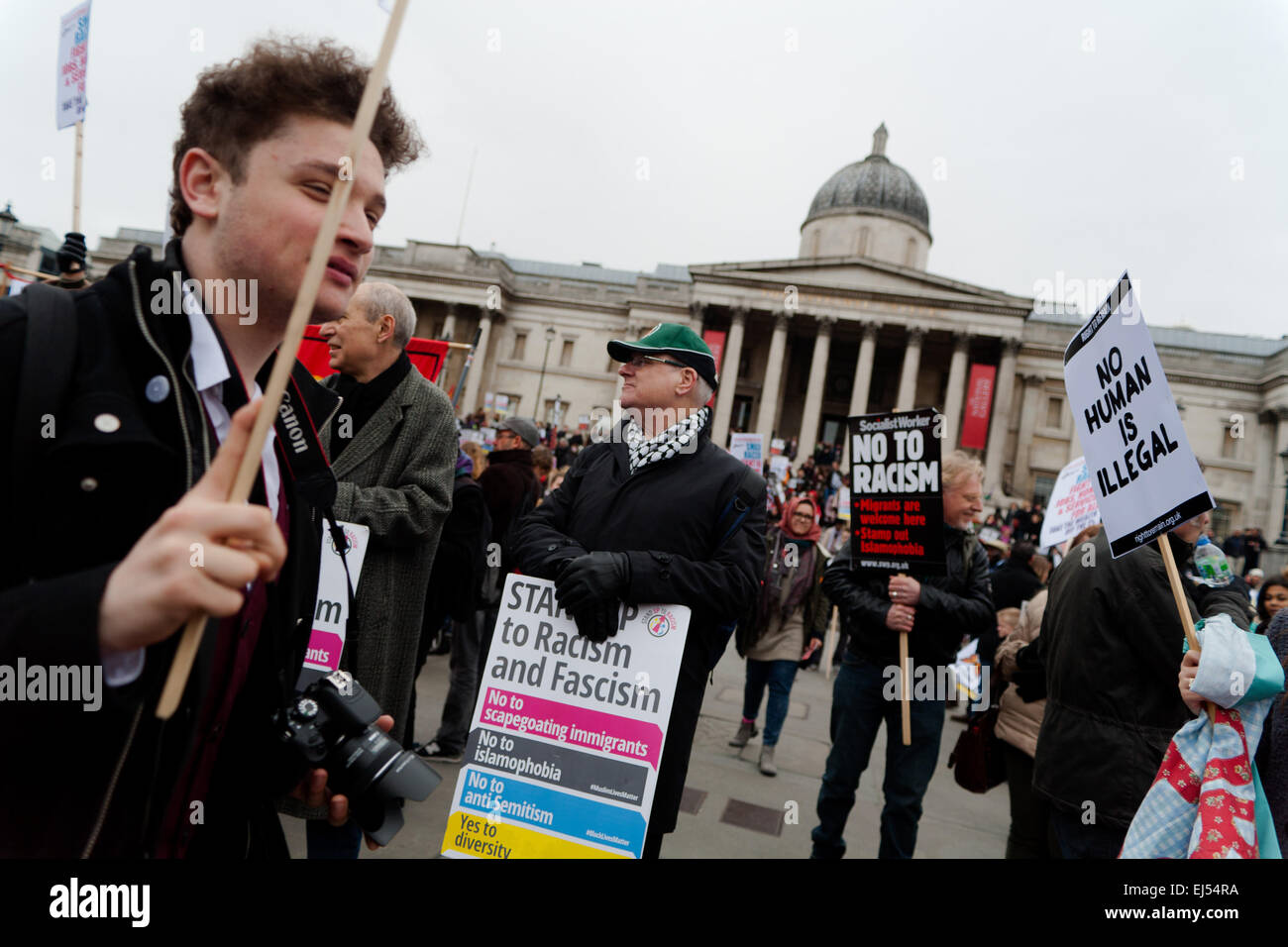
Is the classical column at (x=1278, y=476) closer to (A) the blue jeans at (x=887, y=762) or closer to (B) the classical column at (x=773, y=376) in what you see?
(B) the classical column at (x=773, y=376)

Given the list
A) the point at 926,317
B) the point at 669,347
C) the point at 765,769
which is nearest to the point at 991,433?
the point at 926,317

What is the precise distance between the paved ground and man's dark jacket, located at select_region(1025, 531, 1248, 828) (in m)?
1.48

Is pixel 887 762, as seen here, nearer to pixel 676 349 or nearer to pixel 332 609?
pixel 676 349

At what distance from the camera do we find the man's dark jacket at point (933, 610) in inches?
153

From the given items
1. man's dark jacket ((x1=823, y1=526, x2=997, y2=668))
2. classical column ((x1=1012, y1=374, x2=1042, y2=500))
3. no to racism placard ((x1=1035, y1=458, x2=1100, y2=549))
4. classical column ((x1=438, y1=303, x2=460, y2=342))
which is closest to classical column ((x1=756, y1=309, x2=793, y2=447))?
classical column ((x1=1012, y1=374, x2=1042, y2=500))

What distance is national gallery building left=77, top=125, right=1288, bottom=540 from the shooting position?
37125mm

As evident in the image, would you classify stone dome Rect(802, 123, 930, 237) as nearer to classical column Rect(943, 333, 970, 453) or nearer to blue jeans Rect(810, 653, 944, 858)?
classical column Rect(943, 333, 970, 453)

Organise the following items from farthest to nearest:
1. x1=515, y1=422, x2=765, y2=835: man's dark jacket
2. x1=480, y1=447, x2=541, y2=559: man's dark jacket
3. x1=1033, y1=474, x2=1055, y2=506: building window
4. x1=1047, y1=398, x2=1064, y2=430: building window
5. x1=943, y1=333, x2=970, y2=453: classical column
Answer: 1. x1=1047, y1=398, x2=1064, y2=430: building window
2. x1=1033, y1=474, x2=1055, y2=506: building window
3. x1=943, y1=333, x2=970, y2=453: classical column
4. x1=480, y1=447, x2=541, y2=559: man's dark jacket
5. x1=515, y1=422, x2=765, y2=835: man's dark jacket

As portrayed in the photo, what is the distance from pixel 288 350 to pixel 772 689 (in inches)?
220

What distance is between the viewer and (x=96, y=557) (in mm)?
920

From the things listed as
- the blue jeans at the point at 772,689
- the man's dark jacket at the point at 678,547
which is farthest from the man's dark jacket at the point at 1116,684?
the blue jeans at the point at 772,689
